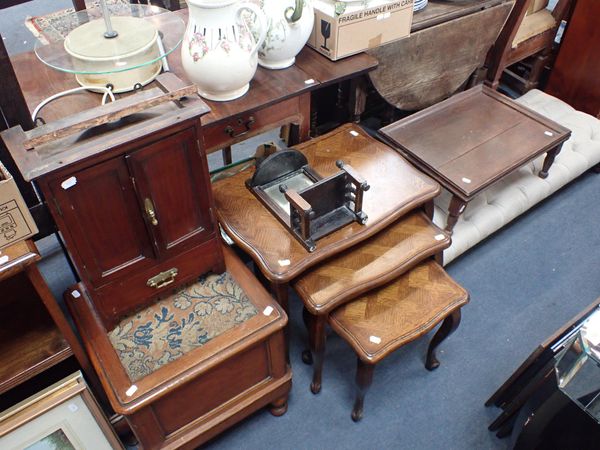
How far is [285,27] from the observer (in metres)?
1.61

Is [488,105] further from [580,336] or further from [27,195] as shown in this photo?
[27,195]

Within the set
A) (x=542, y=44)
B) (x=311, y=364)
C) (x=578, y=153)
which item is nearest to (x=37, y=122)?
(x=311, y=364)

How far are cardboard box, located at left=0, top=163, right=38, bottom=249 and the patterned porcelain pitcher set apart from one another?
1.98ft

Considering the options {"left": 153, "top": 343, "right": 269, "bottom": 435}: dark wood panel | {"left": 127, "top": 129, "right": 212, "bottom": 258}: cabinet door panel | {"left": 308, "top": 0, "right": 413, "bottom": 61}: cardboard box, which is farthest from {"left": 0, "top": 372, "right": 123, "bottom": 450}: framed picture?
{"left": 308, "top": 0, "right": 413, "bottom": 61}: cardboard box

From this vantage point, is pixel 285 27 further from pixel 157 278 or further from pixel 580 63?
pixel 580 63

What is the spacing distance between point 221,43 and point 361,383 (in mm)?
1071

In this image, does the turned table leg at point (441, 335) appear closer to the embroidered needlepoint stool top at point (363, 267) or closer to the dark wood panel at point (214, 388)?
the embroidered needlepoint stool top at point (363, 267)

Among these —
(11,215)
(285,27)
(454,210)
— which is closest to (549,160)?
(454,210)

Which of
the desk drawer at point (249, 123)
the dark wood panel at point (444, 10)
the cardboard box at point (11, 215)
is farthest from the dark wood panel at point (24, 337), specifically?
the dark wood panel at point (444, 10)

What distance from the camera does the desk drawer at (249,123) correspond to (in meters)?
1.61

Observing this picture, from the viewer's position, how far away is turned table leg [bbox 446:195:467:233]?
194 centimetres

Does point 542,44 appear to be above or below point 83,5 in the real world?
below

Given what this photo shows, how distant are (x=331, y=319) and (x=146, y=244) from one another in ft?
1.93

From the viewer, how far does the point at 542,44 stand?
9.03ft
